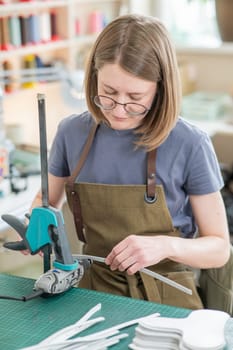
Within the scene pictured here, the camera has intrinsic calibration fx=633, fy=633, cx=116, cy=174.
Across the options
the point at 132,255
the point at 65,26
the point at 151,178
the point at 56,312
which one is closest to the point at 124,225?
the point at 151,178

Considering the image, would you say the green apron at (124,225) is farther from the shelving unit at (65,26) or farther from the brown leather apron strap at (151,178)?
the shelving unit at (65,26)

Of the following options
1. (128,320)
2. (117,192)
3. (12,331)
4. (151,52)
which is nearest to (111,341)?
(128,320)

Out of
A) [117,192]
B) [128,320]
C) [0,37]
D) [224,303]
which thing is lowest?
[224,303]

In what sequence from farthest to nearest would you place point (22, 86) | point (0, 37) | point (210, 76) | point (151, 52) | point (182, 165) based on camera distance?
1. point (210, 76)
2. point (22, 86)
3. point (0, 37)
4. point (182, 165)
5. point (151, 52)

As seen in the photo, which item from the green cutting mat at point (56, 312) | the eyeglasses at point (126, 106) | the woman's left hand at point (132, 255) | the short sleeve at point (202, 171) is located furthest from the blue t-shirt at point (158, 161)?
the green cutting mat at point (56, 312)

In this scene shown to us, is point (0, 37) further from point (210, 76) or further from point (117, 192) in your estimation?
point (117, 192)

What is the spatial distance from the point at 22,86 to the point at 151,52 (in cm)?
173

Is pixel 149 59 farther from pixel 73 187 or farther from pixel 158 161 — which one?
pixel 73 187

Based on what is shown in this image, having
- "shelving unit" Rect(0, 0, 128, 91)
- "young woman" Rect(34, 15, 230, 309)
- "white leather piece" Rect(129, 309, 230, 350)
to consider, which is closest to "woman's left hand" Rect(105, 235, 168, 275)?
"young woman" Rect(34, 15, 230, 309)

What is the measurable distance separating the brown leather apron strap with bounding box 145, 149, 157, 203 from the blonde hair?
0.09 ft

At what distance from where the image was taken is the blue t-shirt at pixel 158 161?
5.29 ft

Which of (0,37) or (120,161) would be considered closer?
(120,161)

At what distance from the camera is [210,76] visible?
363cm

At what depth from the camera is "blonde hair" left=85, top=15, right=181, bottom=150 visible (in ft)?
4.91
